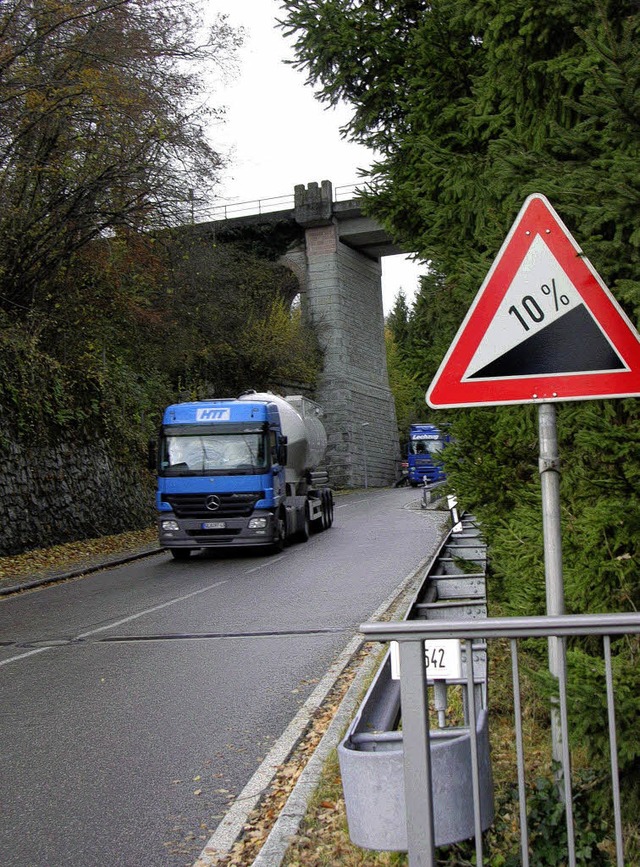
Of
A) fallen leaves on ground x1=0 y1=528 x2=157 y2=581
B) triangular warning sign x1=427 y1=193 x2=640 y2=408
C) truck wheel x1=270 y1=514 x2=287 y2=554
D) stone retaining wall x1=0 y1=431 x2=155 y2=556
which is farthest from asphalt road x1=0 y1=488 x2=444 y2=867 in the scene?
stone retaining wall x1=0 y1=431 x2=155 y2=556

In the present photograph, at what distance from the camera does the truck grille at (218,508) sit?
19.5m

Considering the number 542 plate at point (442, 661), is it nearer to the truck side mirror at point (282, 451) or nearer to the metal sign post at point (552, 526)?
the metal sign post at point (552, 526)

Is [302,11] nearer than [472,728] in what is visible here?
No

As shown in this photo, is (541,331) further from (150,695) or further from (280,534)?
(280,534)

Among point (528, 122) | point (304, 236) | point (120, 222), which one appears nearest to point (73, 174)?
point (120, 222)

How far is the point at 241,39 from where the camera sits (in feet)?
67.1

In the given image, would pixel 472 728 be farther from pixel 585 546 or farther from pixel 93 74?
pixel 93 74

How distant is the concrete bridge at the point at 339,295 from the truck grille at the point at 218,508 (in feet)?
109

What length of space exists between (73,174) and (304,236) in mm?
35011

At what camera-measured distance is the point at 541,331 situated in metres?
3.55

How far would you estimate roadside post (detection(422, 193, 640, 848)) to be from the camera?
11.4 ft

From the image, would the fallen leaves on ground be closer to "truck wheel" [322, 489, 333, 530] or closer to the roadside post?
"truck wheel" [322, 489, 333, 530]

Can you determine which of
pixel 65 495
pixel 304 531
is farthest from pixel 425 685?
pixel 65 495

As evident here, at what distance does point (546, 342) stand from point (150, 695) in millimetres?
5104
